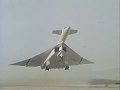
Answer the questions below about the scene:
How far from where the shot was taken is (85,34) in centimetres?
119

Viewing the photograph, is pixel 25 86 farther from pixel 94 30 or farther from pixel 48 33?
pixel 94 30

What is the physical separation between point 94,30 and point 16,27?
0.40 metres

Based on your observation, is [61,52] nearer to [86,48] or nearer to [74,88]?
[86,48]

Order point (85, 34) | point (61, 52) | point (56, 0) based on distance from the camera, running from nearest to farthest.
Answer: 1. point (61, 52)
2. point (56, 0)
3. point (85, 34)

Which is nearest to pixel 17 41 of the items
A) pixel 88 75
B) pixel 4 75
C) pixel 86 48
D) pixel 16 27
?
pixel 16 27

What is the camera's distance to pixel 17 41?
120 cm

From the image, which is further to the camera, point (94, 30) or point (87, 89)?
point (87, 89)

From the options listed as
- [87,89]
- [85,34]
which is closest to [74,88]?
[87,89]

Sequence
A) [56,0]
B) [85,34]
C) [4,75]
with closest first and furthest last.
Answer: [56,0], [85,34], [4,75]

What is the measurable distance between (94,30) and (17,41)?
16.2 inches

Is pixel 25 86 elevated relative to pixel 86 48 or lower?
lower

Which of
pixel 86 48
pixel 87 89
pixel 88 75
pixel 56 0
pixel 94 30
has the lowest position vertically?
pixel 87 89

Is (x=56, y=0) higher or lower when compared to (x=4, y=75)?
higher

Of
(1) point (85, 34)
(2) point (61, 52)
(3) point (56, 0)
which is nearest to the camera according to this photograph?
(2) point (61, 52)
